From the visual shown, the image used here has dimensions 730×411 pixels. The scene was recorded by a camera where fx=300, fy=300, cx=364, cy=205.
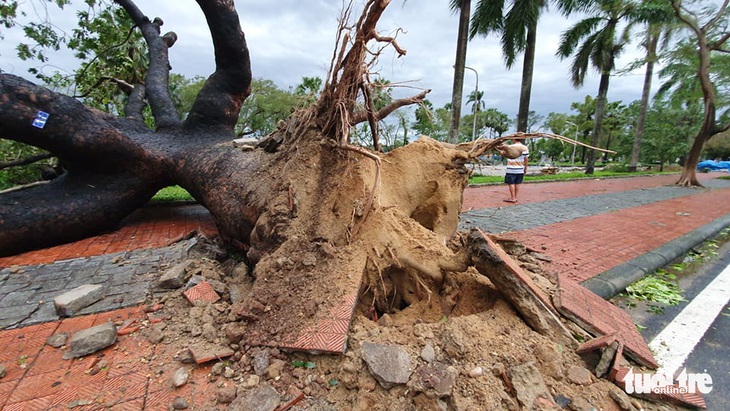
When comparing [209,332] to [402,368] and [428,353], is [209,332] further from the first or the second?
[428,353]

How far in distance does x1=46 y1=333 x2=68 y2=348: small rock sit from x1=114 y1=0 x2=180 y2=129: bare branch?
11.8ft

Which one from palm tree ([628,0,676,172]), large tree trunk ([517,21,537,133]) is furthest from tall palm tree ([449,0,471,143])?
palm tree ([628,0,676,172])

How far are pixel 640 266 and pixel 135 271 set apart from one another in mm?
5094

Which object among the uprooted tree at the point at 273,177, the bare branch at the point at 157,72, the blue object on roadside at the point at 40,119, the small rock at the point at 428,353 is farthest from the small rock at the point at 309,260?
the bare branch at the point at 157,72

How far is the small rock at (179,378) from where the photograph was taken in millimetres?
1489

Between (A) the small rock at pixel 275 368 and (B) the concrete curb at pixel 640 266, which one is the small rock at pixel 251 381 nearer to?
(A) the small rock at pixel 275 368

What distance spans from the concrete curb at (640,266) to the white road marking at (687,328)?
43 centimetres

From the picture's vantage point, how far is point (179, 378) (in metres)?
1.51

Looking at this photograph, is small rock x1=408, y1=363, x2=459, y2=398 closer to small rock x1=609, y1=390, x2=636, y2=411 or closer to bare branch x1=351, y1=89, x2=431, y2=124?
small rock x1=609, y1=390, x2=636, y2=411

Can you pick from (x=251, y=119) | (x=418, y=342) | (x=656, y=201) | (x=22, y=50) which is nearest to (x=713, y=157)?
(x=656, y=201)

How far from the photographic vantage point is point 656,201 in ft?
26.0

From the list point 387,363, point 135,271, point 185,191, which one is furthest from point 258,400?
point 185,191

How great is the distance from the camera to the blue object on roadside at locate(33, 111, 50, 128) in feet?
11.0

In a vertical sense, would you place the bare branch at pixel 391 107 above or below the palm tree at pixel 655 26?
below
